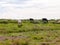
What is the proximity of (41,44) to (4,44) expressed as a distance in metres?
3.63

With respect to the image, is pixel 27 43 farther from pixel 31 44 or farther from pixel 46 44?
pixel 46 44

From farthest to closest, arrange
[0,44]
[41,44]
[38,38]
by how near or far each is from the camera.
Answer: [38,38], [41,44], [0,44]

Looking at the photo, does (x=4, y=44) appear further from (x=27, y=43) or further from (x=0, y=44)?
(x=27, y=43)

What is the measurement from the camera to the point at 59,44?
78.8 feet

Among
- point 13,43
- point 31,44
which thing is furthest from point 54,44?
point 13,43

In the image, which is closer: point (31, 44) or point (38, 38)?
point (31, 44)

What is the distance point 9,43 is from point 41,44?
3190 millimetres

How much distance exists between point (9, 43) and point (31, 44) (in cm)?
211

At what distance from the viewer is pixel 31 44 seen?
2288 cm

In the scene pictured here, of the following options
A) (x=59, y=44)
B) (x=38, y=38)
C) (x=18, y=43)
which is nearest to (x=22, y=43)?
(x=18, y=43)

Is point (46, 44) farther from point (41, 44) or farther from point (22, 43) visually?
point (22, 43)

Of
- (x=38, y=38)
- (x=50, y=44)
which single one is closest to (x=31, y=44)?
(x=50, y=44)

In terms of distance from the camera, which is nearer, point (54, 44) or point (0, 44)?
point (0, 44)

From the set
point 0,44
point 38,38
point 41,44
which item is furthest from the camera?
point 38,38
